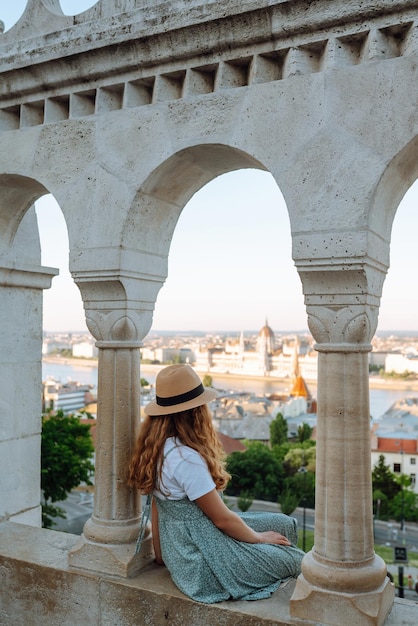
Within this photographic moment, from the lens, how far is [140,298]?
2.91m

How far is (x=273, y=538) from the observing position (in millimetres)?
2586

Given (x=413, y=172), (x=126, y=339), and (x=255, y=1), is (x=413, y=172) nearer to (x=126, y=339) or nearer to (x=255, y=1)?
(x=255, y=1)

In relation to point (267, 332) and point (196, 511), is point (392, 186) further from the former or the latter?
point (267, 332)

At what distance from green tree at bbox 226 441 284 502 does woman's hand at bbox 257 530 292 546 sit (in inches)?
1235

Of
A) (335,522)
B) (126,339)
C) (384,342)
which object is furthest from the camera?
(384,342)

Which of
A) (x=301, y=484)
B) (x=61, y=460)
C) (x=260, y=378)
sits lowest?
(x=301, y=484)

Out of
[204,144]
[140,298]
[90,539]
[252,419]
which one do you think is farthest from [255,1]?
[252,419]

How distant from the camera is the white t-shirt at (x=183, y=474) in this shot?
2426mm

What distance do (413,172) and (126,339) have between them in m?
1.39

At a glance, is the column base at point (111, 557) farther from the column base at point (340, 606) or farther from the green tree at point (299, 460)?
the green tree at point (299, 460)

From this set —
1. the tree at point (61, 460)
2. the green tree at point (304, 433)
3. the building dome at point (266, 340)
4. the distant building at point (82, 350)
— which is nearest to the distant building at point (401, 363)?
the building dome at point (266, 340)

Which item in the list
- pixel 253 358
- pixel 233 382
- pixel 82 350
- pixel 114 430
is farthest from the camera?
pixel 253 358

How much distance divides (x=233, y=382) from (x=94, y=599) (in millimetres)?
91092

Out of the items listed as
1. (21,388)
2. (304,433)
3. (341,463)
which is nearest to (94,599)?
(341,463)
